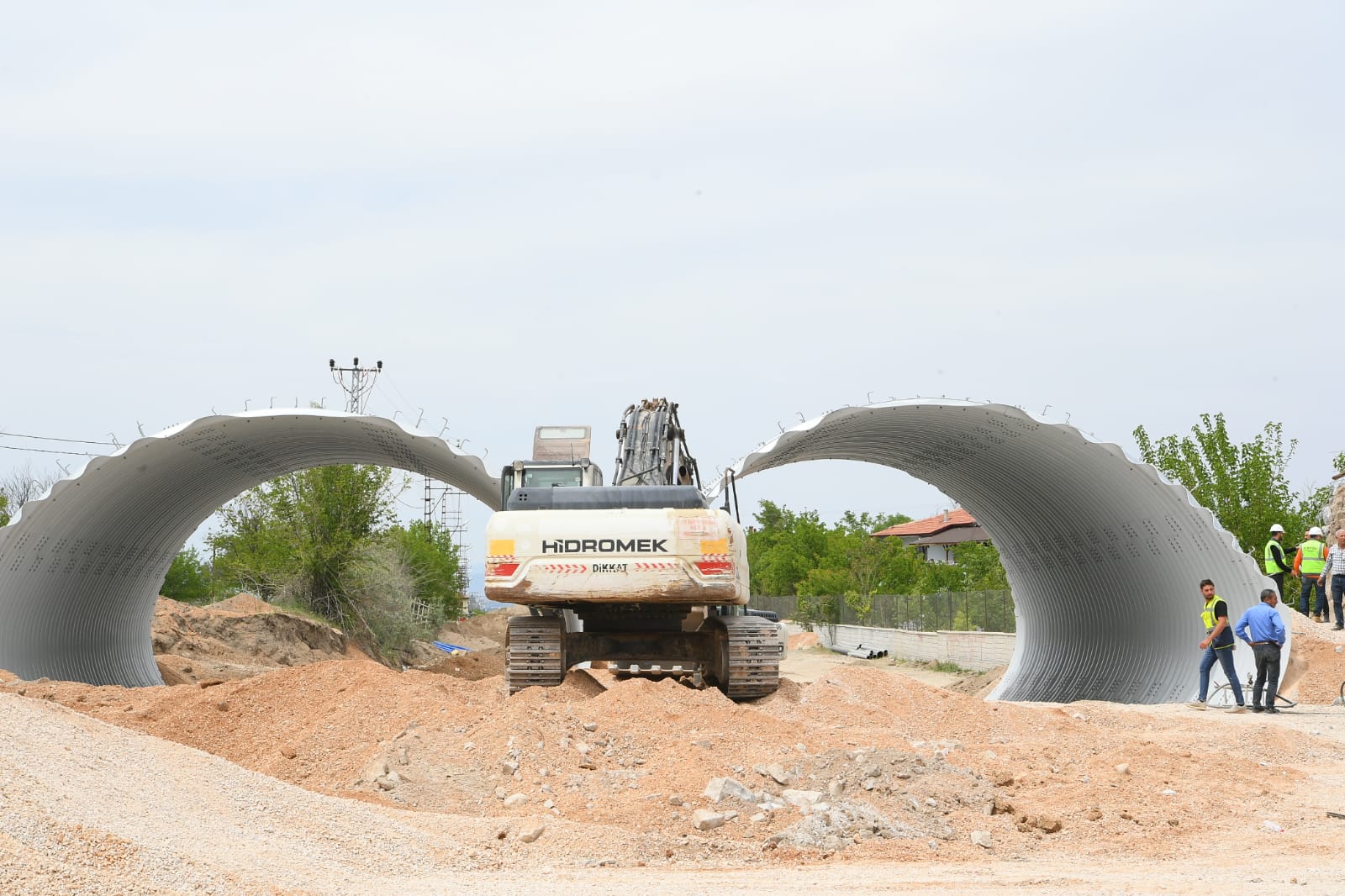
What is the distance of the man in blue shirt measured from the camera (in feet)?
46.1

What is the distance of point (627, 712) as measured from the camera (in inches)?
426

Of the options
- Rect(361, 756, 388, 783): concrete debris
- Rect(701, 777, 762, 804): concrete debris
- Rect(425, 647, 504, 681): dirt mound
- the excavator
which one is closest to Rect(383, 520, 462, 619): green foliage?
Rect(425, 647, 504, 681): dirt mound

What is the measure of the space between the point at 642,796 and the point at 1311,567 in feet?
43.0

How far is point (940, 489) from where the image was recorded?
24.1 metres

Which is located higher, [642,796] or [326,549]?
[326,549]

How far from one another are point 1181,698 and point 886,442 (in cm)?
615

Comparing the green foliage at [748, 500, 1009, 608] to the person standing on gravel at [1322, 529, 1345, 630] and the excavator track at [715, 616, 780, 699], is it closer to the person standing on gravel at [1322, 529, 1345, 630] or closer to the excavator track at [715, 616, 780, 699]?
the person standing on gravel at [1322, 529, 1345, 630]

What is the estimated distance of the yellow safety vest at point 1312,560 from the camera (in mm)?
18156

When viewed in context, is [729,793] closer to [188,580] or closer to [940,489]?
[940,489]

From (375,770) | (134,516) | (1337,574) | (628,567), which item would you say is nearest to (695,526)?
(628,567)

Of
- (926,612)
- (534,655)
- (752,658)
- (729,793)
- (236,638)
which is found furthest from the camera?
(926,612)

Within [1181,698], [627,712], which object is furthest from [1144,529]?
[627,712]

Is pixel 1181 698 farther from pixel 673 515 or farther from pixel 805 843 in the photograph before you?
pixel 805 843

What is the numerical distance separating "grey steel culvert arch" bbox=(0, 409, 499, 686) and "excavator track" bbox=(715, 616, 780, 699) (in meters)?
4.50
